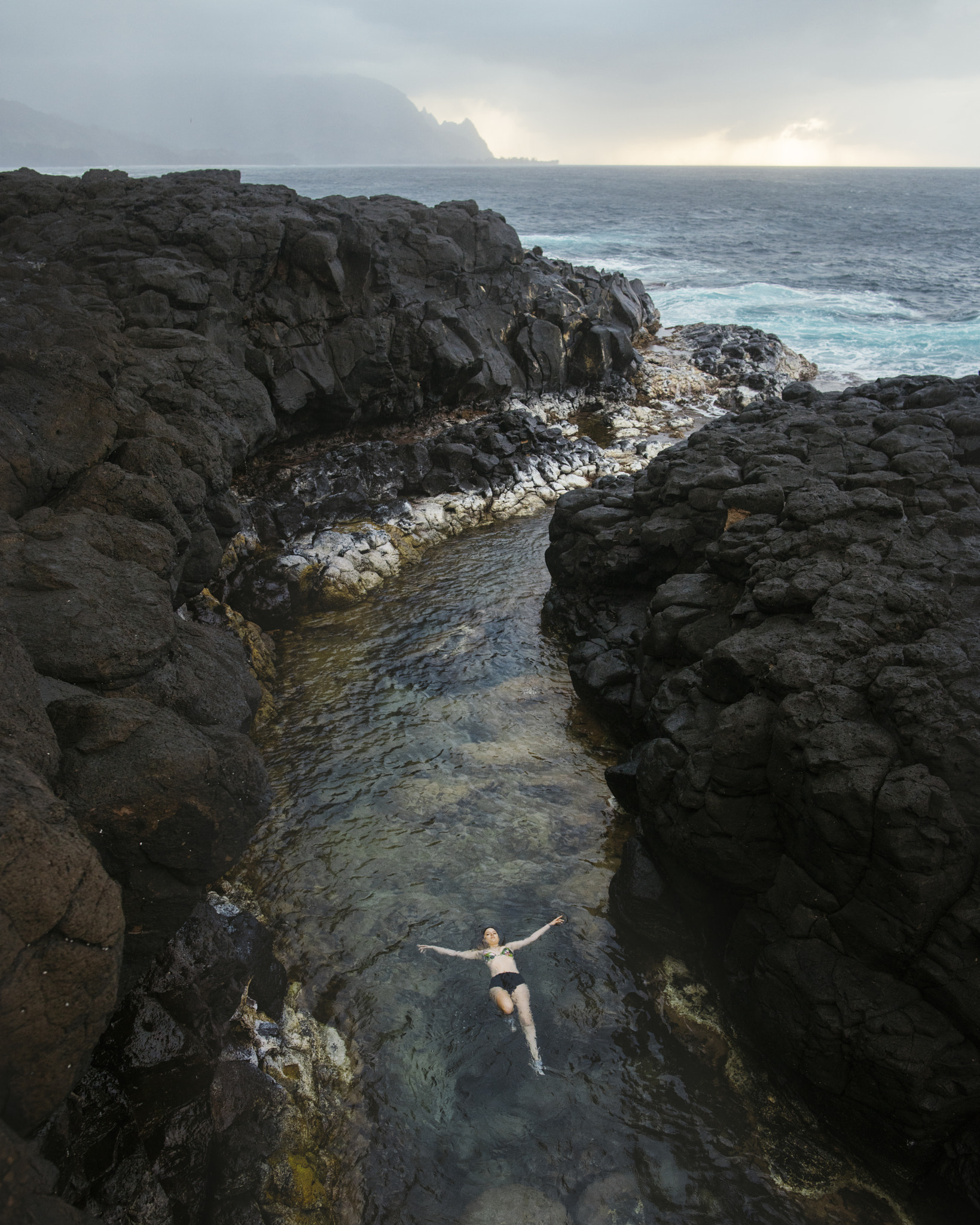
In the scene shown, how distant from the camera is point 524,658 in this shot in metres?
15.4

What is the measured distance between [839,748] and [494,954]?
4.66 m

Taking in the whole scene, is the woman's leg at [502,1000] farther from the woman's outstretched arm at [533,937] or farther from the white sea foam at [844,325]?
the white sea foam at [844,325]

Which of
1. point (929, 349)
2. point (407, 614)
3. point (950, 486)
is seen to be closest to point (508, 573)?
point (407, 614)

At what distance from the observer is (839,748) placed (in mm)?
7223

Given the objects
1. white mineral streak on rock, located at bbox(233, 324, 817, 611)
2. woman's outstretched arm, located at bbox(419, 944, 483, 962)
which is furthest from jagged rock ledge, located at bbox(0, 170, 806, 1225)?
woman's outstretched arm, located at bbox(419, 944, 483, 962)

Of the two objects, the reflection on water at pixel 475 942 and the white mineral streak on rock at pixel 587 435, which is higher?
the white mineral streak on rock at pixel 587 435

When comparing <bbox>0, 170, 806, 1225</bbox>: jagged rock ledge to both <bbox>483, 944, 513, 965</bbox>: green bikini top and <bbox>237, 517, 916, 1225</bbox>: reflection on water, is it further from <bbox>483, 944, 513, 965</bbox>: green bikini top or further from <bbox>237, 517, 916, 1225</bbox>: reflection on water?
<bbox>483, 944, 513, 965</bbox>: green bikini top

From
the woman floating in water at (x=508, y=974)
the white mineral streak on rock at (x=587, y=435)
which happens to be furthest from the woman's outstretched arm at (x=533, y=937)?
the white mineral streak on rock at (x=587, y=435)

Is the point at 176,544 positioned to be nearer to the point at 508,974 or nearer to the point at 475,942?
the point at 475,942

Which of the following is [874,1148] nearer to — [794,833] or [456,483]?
[794,833]

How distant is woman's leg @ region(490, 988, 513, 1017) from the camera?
814 centimetres

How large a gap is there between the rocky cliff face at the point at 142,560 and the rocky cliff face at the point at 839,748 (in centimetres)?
530

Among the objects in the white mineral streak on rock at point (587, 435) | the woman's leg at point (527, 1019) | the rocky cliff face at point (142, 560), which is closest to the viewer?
the rocky cliff face at point (142, 560)

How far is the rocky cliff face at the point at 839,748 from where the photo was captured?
6.43 metres
